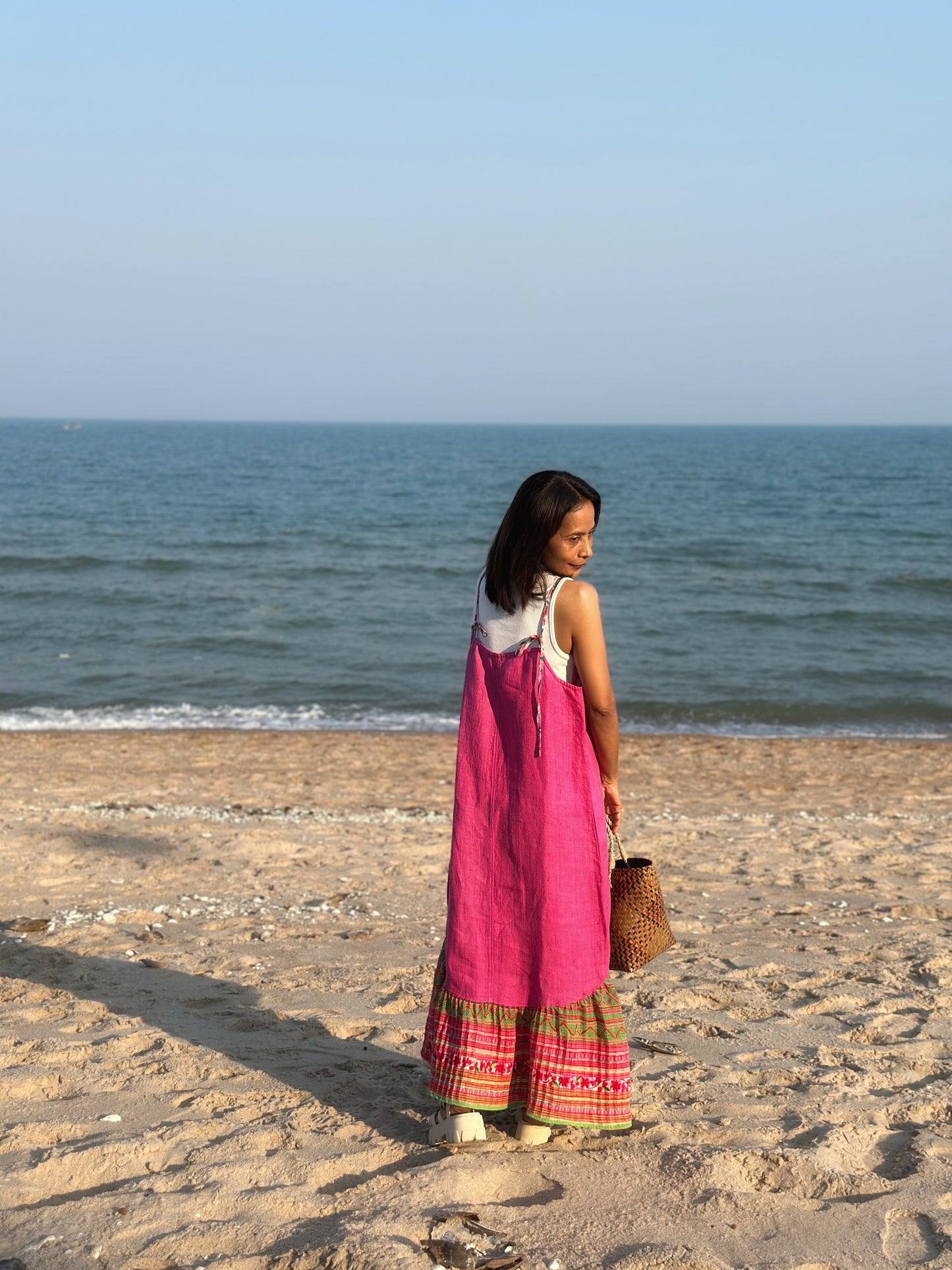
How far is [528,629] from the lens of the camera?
276 cm

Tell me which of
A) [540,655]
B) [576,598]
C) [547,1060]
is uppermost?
[576,598]

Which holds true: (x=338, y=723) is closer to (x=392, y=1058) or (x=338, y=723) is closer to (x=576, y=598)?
(x=392, y=1058)

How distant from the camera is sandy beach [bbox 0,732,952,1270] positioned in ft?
8.14

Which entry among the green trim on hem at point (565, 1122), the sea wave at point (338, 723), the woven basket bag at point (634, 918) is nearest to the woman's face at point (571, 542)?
the woven basket bag at point (634, 918)

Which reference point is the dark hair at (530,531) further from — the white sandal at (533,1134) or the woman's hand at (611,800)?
the white sandal at (533,1134)

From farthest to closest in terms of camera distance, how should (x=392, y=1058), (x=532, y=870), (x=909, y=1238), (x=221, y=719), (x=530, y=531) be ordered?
(x=221, y=719) < (x=392, y=1058) < (x=532, y=870) < (x=530, y=531) < (x=909, y=1238)

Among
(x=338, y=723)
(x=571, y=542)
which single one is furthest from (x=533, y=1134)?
(x=338, y=723)

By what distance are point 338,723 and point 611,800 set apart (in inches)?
387

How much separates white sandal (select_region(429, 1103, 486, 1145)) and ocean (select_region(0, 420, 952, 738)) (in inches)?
371

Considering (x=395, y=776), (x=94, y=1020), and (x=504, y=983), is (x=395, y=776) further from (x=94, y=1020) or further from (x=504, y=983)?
(x=504, y=983)

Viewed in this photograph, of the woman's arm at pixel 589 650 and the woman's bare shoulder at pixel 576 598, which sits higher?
the woman's bare shoulder at pixel 576 598

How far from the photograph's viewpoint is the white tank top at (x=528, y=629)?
2738 millimetres

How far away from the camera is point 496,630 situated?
2803mm

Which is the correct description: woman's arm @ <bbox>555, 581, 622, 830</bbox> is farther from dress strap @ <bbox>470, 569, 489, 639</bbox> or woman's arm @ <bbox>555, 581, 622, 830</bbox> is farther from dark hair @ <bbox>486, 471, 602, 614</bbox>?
dress strap @ <bbox>470, 569, 489, 639</bbox>
